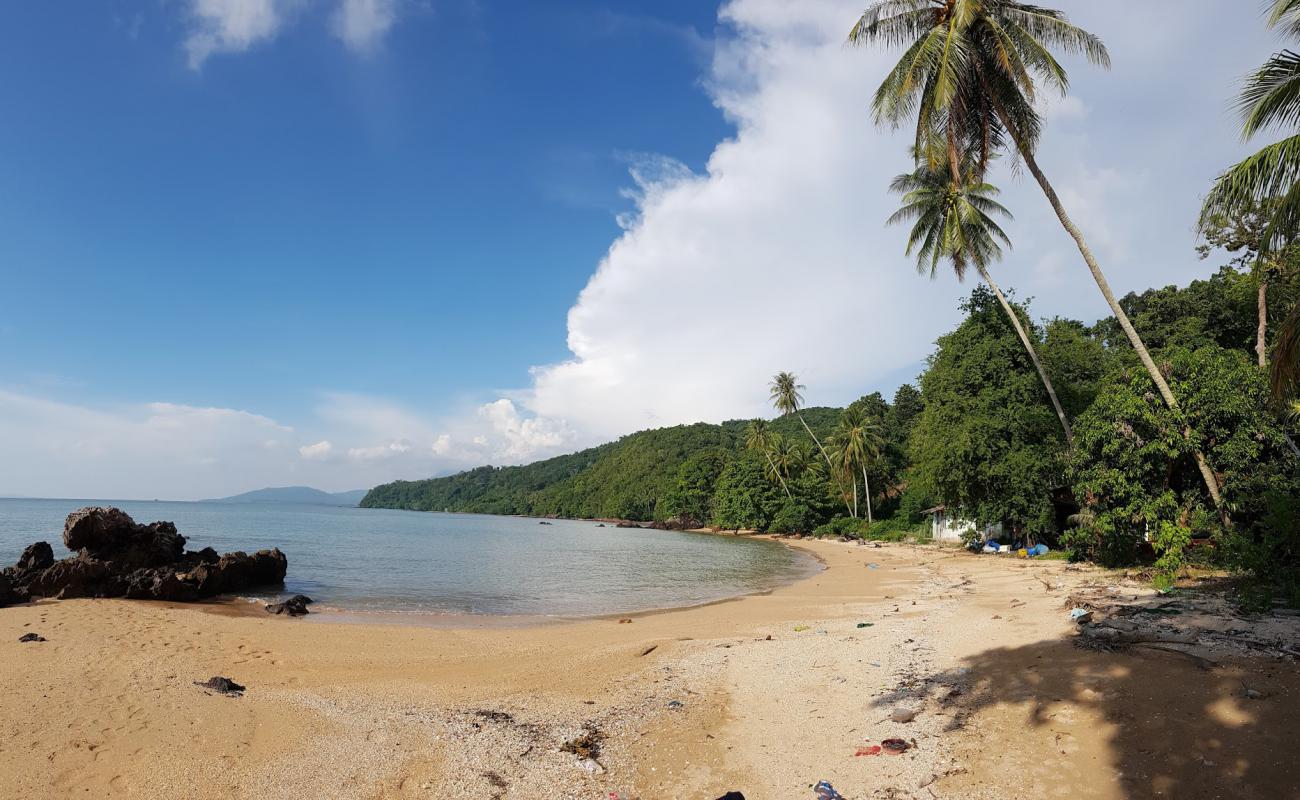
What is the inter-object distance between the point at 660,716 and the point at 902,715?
281 centimetres

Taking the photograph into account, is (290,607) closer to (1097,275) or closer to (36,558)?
(36,558)

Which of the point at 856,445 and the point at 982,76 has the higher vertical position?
the point at 982,76

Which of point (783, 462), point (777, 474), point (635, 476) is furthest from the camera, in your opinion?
point (635, 476)

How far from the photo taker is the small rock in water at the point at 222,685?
27.9 ft

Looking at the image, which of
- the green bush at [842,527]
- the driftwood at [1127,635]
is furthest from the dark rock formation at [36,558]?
the green bush at [842,527]

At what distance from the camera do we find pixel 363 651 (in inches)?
459

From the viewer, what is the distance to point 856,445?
177 feet

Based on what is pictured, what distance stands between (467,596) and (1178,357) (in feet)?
73.9

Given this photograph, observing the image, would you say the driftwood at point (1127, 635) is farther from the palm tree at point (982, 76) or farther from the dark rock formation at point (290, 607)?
the dark rock formation at point (290, 607)

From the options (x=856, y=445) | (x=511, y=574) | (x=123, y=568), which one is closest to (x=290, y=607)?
(x=123, y=568)

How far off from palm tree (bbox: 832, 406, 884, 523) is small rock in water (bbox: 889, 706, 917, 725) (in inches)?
1925

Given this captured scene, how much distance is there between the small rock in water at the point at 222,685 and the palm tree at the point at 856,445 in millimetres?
50807

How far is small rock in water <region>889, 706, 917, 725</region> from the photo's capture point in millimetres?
6516

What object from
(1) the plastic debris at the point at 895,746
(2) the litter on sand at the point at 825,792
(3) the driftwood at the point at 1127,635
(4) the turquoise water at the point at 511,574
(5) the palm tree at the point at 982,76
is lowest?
(4) the turquoise water at the point at 511,574
